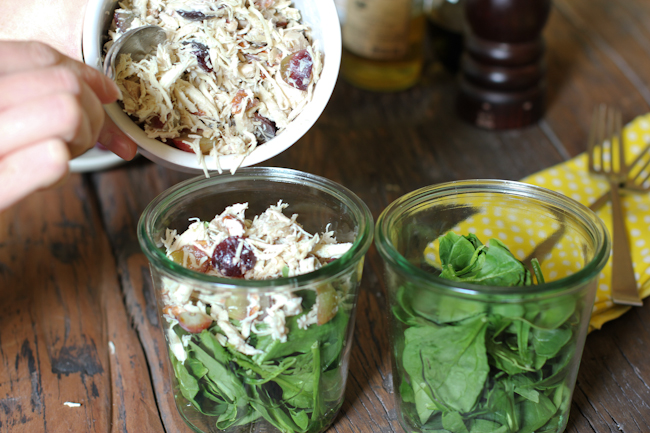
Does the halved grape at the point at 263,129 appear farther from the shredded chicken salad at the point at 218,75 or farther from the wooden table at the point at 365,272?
the wooden table at the point at 365,272

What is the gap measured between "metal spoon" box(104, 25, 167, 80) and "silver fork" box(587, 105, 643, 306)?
59cm

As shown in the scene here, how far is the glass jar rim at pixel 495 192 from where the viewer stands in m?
0.46

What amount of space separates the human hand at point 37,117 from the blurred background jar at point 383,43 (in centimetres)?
76

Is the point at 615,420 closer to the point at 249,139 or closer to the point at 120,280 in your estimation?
the point at 249,139

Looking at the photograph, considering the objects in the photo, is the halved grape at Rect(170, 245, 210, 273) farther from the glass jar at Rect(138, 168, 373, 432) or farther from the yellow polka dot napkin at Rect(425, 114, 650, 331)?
the yellow polka dot napkin at Rect(425, 114, 650, 331)

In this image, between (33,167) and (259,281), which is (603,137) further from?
(33,167)

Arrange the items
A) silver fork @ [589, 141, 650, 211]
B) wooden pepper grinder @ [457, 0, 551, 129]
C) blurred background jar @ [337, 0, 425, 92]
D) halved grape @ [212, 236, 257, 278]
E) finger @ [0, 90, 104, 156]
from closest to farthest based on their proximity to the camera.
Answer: finger @ [0, 90, 104, 156] < halved grape @ [212, 236, 257, 278] < silver fork @ [589, 141, 650, 211] < wooden pepper grinder @ [457, 0, 551, 129] < blurred background jar @ [337, 0, 425, 92]

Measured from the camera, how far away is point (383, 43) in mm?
1131

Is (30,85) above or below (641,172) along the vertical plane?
above

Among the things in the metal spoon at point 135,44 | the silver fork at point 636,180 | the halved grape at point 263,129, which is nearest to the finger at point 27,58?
the metal spoon at point 135,44

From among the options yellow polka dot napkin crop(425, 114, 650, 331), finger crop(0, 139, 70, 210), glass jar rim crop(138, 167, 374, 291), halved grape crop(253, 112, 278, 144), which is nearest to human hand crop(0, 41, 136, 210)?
finger crop(0, 139, 70, 210)

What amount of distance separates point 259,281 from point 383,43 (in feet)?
2.56

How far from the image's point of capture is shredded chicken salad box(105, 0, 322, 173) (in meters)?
0.62

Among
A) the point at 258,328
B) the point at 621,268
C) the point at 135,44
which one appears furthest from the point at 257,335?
the point at 621,268
